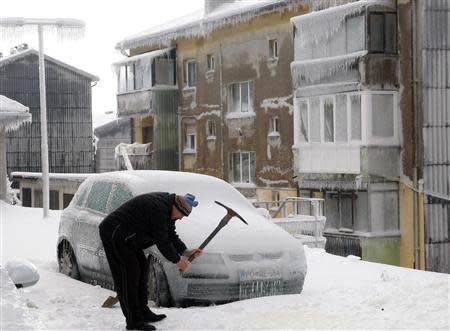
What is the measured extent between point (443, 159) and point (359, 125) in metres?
2.66

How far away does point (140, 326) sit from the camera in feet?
26.3

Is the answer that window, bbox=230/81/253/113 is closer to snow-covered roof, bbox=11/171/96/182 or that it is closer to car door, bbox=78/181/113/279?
snow-covered roof, bbox=11/171/96/182

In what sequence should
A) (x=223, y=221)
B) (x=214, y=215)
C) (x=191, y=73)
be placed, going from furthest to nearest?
(x=191, y=73) → (x=214, y=215) → (x=223, y=221)

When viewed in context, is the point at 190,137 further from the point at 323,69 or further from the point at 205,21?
the point at 323,69

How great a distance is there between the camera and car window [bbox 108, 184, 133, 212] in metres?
10.4

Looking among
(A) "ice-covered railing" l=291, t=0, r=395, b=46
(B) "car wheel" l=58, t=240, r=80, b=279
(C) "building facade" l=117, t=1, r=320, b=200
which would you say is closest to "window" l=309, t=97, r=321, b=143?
(A) "ice-covered railing" l=291, t=0, r=395, b=46

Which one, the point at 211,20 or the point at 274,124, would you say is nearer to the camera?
the point at 274,124

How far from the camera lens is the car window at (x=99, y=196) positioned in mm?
10953

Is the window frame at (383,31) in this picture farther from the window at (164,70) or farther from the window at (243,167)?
the window at (164,70)

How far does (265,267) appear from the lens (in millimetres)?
9414

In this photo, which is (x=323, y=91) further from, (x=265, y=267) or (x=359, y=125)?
(x=265, y=267)

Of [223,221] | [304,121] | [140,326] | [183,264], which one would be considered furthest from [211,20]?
[140,326]

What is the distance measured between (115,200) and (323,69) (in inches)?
720

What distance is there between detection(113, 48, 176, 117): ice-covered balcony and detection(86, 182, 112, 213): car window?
2818 cm
